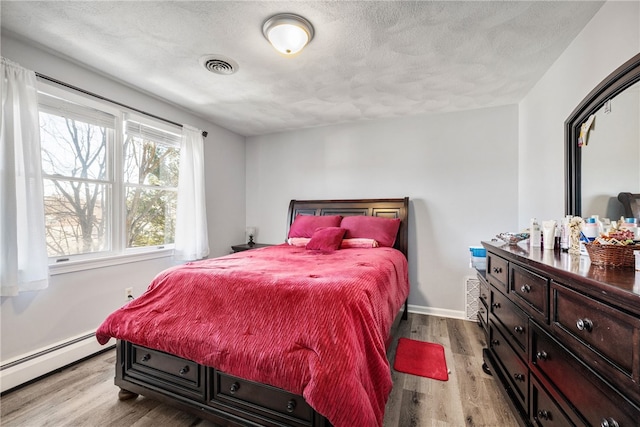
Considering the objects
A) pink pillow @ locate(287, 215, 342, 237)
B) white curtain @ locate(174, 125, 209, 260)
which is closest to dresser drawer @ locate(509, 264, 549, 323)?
pink pillow @ locate(287, 215, 342, 237)

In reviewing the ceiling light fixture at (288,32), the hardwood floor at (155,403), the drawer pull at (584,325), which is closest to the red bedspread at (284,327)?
the hardwood floor at (155,403)

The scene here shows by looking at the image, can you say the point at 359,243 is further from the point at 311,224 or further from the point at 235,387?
the point at 235,387

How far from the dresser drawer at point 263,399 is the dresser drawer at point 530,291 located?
112cm

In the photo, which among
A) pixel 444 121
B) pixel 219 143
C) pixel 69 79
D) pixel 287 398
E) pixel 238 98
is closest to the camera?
pixel 287 398

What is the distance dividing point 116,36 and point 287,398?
8.31 feet

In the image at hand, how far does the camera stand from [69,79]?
218cm

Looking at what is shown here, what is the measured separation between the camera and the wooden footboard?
1276mm

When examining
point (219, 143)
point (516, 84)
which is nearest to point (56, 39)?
point (219, 143)

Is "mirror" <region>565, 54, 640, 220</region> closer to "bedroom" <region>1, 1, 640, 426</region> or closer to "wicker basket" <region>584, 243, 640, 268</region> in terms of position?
"bedroom" <region>1, 1, 640, 426</region>

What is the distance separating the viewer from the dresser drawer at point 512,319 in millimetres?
1346

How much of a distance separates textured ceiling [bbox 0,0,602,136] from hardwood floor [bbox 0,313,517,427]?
241cm

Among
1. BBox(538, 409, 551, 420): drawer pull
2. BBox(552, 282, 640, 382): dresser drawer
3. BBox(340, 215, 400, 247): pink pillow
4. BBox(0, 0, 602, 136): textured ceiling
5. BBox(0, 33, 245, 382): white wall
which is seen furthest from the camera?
BBox(340, 215, 400, 247): pink pillow

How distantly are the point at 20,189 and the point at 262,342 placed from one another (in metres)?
2.06

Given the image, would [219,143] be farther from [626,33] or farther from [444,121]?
[626,33]
